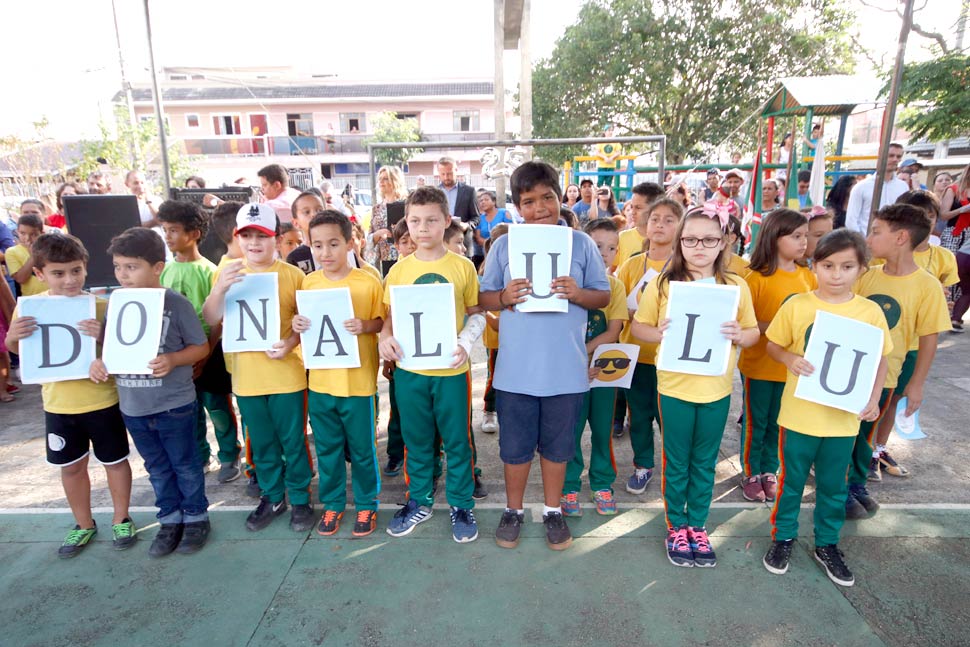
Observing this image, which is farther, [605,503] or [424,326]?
[605,503]

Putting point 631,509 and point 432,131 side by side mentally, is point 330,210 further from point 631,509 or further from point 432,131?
point 432,131

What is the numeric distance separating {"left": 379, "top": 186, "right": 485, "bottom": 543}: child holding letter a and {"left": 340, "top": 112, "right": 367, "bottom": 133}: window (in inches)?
1291

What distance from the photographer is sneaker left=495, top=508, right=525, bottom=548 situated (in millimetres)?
2867

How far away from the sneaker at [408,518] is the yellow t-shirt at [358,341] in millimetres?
681

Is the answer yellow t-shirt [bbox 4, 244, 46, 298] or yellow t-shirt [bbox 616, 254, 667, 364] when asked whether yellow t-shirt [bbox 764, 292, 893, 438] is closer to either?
yellow t-shirt [bbox 616, 254, 667, 364]

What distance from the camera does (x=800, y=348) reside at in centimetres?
260

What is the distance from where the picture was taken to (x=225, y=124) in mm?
32531

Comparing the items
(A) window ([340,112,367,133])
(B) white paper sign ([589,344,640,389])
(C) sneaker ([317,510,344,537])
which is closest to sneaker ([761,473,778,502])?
(B) white paper sign ([589,344,640,389])

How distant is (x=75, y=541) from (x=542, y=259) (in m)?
2.82

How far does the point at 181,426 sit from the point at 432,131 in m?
32.3

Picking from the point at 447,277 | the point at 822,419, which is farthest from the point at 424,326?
the point at 822,419

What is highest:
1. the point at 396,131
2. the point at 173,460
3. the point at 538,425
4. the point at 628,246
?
the point at 396,131

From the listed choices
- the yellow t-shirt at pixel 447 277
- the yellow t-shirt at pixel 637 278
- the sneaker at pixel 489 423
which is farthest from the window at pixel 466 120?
the yellow t-shirt at pixel 447 277

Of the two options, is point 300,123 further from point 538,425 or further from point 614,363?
point 538,425
